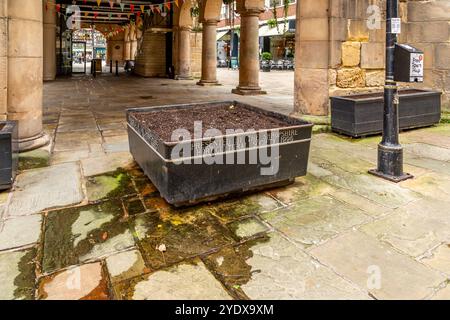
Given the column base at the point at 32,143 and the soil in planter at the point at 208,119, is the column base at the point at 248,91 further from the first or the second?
the column base at the point at 32,143

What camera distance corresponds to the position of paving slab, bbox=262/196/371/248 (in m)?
2.43

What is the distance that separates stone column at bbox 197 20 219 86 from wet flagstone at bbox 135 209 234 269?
11.8 m

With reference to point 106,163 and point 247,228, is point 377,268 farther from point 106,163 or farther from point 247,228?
point 106,163

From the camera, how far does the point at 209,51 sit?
45.5 feet

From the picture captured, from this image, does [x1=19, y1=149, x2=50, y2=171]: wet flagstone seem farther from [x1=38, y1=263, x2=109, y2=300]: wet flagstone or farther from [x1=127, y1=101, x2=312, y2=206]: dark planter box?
[x1=38, y1=263, x2=109, y2=300]: wet flagstone

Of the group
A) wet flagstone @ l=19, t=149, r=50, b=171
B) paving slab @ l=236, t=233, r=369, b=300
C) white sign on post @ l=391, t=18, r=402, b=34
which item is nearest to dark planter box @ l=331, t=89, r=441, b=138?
white sign on post @ l=391, t=18, r=402, b=34

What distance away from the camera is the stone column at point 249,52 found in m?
10.9

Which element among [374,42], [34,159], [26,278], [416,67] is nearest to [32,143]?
[34,159]

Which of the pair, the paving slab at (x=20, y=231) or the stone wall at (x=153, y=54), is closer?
the paving slab at (x=20, y=231)

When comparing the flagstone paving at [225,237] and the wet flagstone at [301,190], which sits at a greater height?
the wet flagstone at [301,190]

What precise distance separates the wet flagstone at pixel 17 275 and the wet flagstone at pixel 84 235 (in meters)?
0.08

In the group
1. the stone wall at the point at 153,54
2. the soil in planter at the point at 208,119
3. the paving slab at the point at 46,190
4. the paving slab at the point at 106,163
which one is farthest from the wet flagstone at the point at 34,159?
the stone wall at the point at 153,54

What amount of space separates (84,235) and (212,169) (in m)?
1.05

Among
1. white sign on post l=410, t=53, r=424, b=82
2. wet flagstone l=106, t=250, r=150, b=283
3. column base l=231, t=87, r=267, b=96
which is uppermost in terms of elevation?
column base l=231, t=87, r=267, b=96
